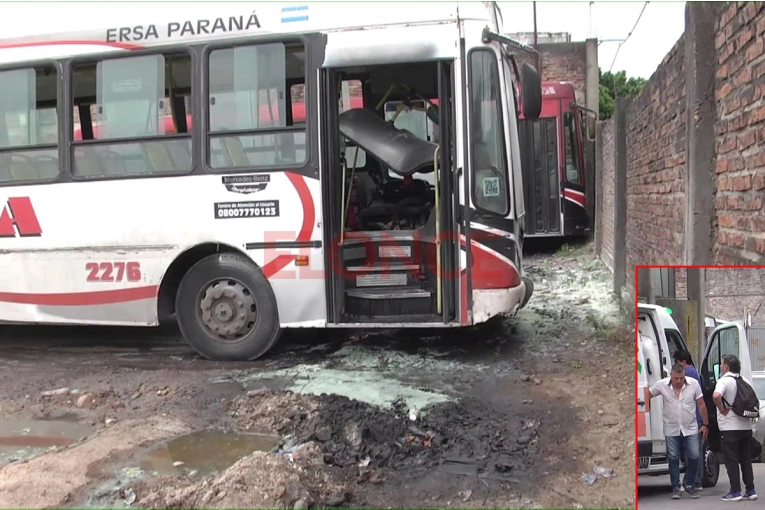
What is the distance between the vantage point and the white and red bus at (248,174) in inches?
213

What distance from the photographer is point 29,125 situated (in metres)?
6.14

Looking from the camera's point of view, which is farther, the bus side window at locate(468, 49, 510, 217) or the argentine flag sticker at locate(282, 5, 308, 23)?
the argentine flag sticker at locate(282, 5, 308, 23)

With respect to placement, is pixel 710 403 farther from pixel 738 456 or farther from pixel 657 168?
pixel 657 168

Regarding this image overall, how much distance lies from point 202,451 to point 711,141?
345 cm

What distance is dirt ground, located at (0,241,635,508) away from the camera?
3.35 metres

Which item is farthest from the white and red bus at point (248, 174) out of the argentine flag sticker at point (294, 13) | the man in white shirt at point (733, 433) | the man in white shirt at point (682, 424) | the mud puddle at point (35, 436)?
the man in white shirt at point (733, 433)

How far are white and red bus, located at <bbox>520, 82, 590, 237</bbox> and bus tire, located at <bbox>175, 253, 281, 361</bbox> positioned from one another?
748 cm

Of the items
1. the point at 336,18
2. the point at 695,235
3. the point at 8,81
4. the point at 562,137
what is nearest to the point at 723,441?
the point at 695,235

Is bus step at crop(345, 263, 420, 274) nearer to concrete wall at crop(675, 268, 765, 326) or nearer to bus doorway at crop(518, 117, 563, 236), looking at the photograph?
concrete wall at crop(675, 268, 765, 326)

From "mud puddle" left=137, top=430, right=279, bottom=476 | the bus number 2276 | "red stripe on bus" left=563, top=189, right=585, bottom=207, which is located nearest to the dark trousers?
"mud puddle" left=137, top=430, right=279, bottom=476

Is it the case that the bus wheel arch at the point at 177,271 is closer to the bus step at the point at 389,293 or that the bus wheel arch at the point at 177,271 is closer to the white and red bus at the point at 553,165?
the bus step at the point at 389,293

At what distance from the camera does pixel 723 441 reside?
1.72 m

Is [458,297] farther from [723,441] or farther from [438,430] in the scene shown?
[723,441]

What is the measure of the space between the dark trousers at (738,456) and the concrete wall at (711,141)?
1.55m
